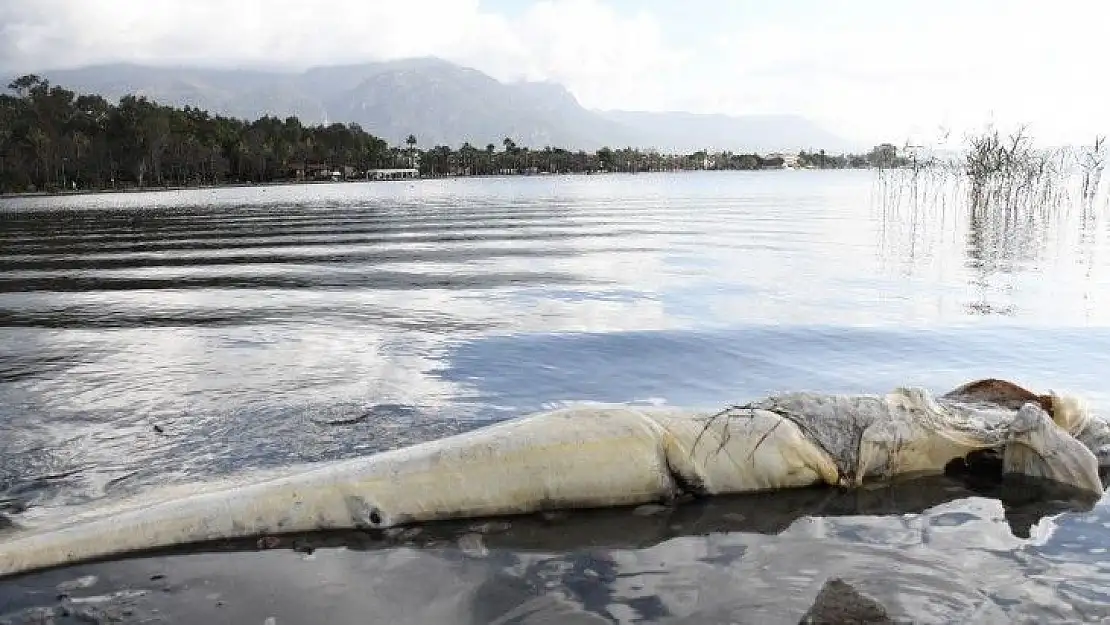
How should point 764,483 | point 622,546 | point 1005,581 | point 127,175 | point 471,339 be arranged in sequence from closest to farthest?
1. point 1005,581
2. point 622,546
3. point 764,483
4. point 471,339
5. point 127,175

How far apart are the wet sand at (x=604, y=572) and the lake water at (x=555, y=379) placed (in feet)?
0.08

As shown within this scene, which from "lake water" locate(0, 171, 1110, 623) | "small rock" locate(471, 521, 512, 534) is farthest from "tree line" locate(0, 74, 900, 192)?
"small rock" locate(471, 521, 512, 534)

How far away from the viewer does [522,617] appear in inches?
194

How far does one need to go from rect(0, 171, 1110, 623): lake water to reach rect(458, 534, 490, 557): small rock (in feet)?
0.28

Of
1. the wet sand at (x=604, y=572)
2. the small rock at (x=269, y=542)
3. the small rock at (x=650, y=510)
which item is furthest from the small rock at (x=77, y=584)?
the small rock at (x=650, y=510)

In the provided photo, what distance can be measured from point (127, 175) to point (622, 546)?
535 feet

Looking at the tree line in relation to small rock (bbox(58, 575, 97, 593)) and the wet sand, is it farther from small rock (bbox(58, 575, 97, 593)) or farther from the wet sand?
small rock (bbox(58, 575, 97, 593))

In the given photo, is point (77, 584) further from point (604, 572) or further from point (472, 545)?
point (604, 572)

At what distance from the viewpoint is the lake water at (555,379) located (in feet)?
17.4

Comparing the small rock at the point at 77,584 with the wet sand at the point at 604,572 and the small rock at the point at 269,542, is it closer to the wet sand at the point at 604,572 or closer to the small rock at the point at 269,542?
the wet sand at the point at 604,572

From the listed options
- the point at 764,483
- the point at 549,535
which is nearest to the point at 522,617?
the point at 549,535

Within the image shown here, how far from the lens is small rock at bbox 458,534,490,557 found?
5.77 metres

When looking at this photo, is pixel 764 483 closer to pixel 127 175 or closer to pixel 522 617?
pixel 522 617

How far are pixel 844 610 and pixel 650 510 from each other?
2.11 meters
